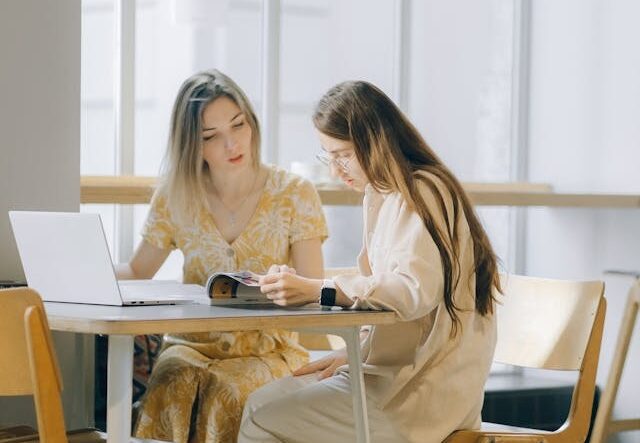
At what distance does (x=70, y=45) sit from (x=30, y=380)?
114 cm

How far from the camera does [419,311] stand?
2.22 meters

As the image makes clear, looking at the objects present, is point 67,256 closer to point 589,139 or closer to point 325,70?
point 325,70

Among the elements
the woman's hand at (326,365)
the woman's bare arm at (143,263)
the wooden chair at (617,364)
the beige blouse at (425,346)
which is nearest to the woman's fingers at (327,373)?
the woman's hand at (326,365)

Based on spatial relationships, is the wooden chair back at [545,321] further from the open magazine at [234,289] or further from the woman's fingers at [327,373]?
the open magazine at [234,289]

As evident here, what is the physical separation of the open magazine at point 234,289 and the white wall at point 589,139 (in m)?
2.66

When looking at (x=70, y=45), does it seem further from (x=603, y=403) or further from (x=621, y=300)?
(x=621, y=300)

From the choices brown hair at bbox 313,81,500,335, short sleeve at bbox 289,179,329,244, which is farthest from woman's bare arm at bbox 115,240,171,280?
brown hair at bbox 313,81,500,335

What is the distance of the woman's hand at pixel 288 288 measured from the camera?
7.21ft

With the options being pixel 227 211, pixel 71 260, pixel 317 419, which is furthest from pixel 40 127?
pixel 317 419

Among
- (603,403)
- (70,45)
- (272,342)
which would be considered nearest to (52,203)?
(70,45)

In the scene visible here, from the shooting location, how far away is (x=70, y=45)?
2.83 metres

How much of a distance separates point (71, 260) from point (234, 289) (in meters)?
0.35

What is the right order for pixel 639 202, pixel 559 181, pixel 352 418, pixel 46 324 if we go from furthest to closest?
pixel 559 181 < pixel 639 202 < pixel 352 418 < pixel 46 324

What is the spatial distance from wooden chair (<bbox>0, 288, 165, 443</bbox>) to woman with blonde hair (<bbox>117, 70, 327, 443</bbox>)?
880 millimetres
